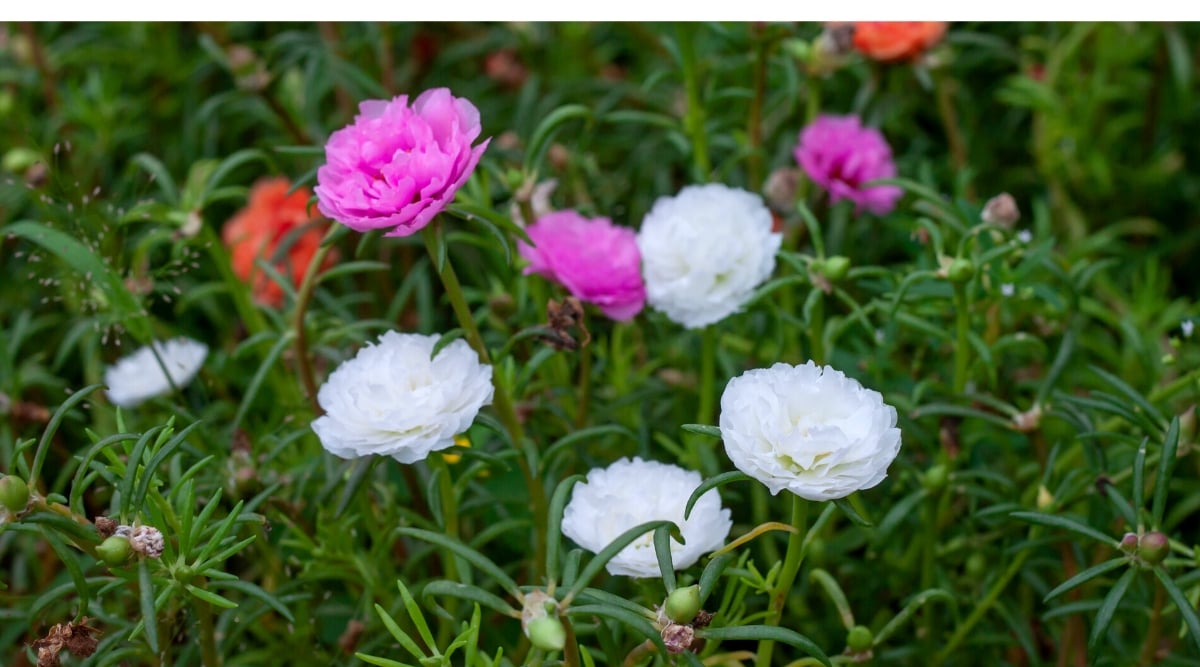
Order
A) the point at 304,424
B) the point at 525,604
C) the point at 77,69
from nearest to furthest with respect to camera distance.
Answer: the point at 525,604, the point at 304,424, the point at 77,69

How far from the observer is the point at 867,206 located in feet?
4.60

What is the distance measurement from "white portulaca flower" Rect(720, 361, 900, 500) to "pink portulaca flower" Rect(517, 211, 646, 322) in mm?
280

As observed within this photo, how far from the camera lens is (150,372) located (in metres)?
1.30

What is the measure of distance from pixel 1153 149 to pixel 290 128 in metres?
1.31

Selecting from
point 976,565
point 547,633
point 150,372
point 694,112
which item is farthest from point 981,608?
point 150,372

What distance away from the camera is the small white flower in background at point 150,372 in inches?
49.3

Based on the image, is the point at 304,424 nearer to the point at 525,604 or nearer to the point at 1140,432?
the point at 525,604

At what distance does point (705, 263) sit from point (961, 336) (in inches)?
10.2

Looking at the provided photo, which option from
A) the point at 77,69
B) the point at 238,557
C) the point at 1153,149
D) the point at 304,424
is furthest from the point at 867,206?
the point at 77,69

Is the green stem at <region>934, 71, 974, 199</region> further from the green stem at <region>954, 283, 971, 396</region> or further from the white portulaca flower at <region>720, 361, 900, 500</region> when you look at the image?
the white portulaca flower at <region>720, 361, 900, 500</region>

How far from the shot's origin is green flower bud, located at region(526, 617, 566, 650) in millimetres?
706

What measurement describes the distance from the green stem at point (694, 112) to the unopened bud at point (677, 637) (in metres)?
0.66

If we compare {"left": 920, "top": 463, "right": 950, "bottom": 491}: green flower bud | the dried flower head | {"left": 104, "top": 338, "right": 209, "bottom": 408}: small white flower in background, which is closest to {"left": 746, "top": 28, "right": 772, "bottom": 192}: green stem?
{"left": 920, "top": 463, "right": 950, "bottom": 491}: green flower bud

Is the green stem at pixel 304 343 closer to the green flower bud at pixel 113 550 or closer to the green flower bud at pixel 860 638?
the green flower bud at pixel 113 550
